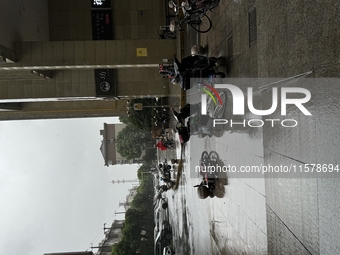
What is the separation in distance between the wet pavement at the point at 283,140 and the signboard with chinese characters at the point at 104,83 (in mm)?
8792

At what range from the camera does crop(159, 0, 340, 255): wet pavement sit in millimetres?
3379

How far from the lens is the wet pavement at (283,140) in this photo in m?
3.38

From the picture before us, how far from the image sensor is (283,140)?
4430 mm

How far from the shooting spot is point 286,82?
14.7 feet

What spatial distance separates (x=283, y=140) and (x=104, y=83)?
12.8m

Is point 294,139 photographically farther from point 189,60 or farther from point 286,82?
point 189,60

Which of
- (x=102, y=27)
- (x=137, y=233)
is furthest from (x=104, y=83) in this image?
(x=137, y=233)

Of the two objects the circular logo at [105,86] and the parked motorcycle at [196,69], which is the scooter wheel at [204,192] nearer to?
the parked motorcycle at [196,69]

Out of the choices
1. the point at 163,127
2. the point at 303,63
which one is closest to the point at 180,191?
the point at 163,127

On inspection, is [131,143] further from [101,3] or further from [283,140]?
[283,140]

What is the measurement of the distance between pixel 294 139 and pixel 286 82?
3.11 ft

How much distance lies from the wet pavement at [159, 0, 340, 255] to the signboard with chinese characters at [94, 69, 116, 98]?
28.8ft

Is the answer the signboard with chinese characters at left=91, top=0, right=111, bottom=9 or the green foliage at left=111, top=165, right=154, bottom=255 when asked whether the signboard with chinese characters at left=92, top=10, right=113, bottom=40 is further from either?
Answer: the green foliage at left=111, top=165, right=154, bottom=255

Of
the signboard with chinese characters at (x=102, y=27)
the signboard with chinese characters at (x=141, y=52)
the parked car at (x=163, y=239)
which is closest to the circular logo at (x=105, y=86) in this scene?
the signboard with chinese characters at (x=102, y=27)
